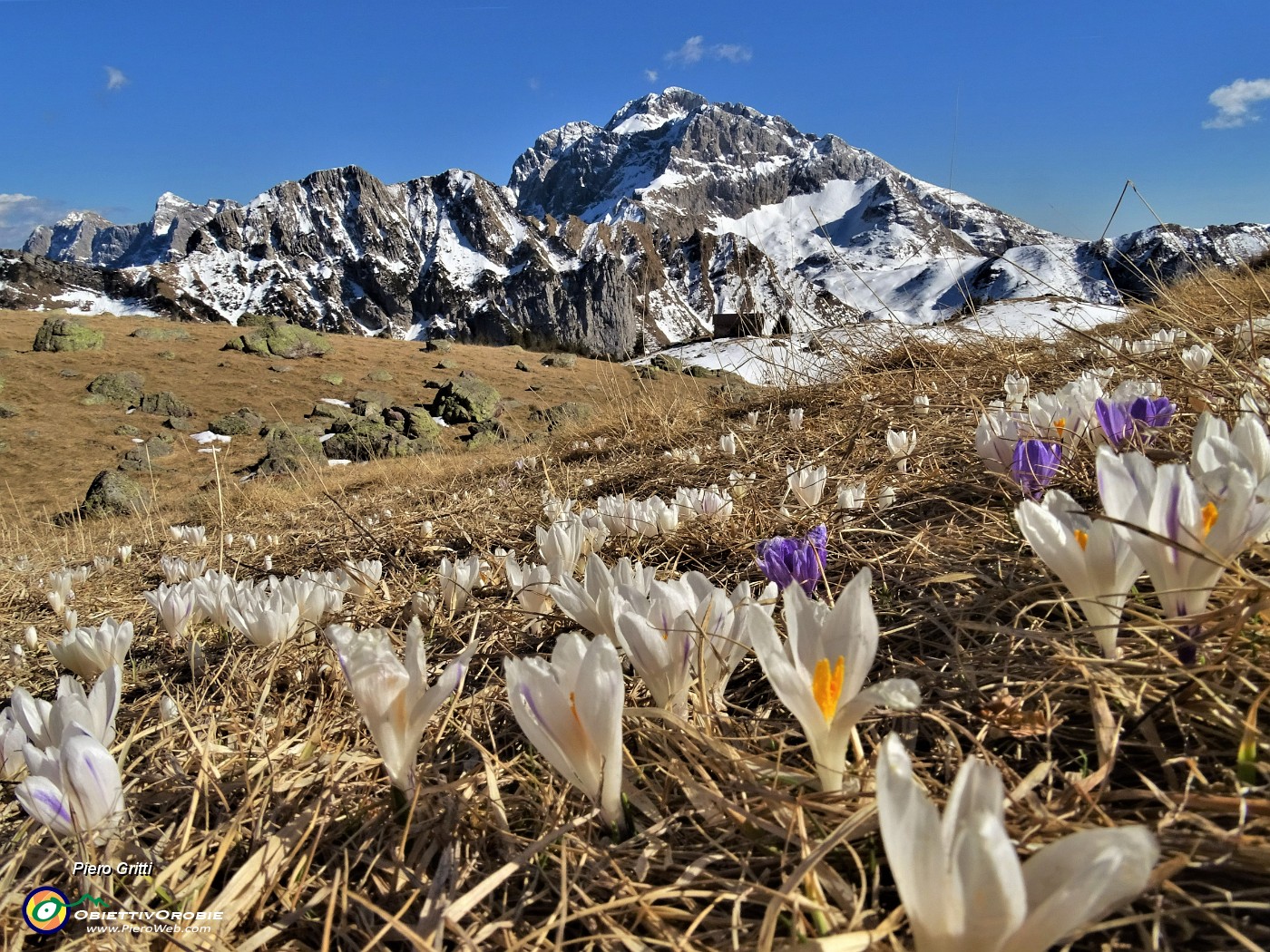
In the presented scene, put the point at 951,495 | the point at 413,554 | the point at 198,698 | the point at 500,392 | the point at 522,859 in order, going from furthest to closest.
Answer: the point at 500,392, the point at 413,554, the point at 951,495, the point at 198,698, the point at 522,859

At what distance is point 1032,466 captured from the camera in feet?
4.54

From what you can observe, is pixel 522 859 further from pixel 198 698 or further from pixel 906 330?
pixel 906 330

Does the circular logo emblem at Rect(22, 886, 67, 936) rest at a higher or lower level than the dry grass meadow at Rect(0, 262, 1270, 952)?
lower

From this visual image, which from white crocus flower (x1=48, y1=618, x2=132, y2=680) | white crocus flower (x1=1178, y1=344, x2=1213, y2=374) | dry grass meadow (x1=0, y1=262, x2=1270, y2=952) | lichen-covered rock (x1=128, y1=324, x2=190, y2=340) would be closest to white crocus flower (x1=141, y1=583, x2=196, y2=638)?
dry grass meadow (x1=0, y1=262, x2=1270, y2=952)

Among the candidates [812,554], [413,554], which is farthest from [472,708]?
[413,554]

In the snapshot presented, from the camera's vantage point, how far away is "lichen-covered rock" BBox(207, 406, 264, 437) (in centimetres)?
1703

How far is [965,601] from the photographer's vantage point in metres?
1.14

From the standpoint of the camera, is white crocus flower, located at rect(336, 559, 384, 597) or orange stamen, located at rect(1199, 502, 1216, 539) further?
white crocus flower, located at rect(336, 559, 384, 597)

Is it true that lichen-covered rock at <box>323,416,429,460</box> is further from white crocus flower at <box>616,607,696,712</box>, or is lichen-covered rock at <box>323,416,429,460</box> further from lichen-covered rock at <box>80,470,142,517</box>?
white crocus flower at <box>616,607,696,712</box>

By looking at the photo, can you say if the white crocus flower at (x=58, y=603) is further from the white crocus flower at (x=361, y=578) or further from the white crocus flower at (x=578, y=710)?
the white crocus flower at (x=578, y=710)

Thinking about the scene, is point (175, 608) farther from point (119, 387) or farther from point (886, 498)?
point (119, 387)

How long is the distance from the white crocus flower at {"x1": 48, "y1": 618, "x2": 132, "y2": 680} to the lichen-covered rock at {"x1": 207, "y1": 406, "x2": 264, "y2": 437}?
17702 millimetres

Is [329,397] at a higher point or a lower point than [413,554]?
higher

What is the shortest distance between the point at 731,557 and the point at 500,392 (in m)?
21.2
